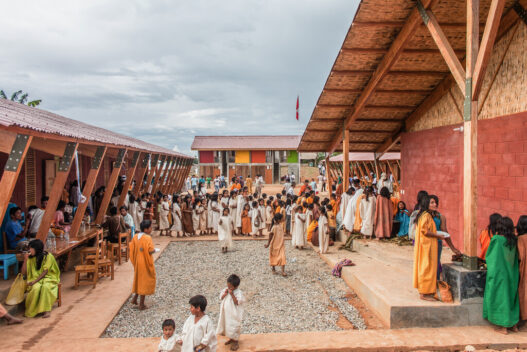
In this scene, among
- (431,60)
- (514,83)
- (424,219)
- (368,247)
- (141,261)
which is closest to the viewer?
(424,219)

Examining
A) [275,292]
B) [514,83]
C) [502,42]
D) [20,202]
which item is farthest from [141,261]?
[502,42]

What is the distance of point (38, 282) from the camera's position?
5.25m

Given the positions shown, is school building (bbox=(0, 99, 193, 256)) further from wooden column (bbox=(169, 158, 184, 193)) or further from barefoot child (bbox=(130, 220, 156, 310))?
wooden column (bbox=(169, 158, 184, 193))

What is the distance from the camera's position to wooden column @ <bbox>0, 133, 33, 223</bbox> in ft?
14.8

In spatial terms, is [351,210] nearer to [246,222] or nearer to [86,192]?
[246,222]

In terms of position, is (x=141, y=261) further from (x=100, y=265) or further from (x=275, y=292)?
(x=275, y=292)

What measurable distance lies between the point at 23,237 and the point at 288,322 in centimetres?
517

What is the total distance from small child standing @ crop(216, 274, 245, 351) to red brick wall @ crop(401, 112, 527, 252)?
16.2ft

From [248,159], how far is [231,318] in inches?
1141

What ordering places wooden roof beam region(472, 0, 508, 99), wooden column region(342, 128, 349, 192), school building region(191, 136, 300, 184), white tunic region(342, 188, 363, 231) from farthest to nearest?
school building region(191, 136, 300, 184)
wooden column region(342, 128, 349, 192)
white tunic region(342, 188, 363, 231)
wooden roof beam region(472, 0, 508, 99)

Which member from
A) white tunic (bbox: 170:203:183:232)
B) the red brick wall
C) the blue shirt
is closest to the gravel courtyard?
white tunic (bbox: 170:203:183:232)

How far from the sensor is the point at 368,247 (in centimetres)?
827

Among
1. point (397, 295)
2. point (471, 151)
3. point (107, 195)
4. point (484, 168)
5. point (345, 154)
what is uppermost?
point (345, 154)

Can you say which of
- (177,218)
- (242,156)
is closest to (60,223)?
(177,218)
